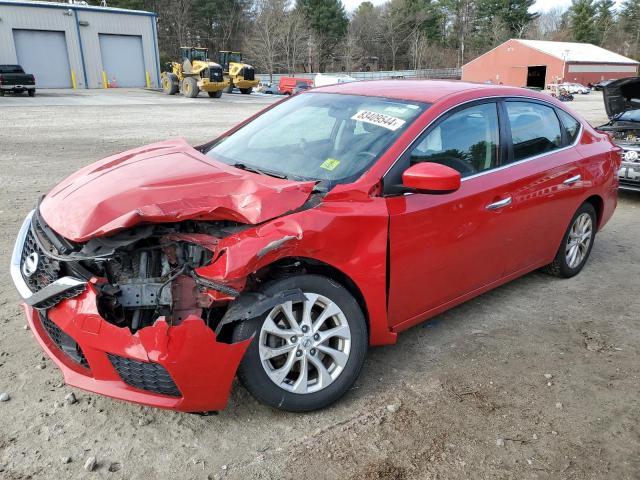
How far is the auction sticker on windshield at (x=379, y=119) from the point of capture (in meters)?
3.19

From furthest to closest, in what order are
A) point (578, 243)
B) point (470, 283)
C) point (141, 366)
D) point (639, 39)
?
1. point (639, 39)
2. point (578, 243)
3. point (470, 283)
4. point (141, 366)

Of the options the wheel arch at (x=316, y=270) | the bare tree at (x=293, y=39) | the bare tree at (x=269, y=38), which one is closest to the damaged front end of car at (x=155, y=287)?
the wheel arch at (x=316, y=270)

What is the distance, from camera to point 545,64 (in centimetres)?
5741

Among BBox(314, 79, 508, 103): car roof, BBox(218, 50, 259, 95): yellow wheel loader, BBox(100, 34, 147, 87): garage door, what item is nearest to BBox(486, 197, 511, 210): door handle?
BBox(314, 79, 508, 103): car roof

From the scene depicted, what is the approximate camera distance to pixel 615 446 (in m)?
2.64

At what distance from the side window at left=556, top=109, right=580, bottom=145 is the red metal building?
55.1m

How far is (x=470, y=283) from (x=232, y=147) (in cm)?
188

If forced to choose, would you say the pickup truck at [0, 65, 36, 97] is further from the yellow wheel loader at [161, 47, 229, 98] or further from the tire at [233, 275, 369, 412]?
the tire at [233, 275, 369, 412]

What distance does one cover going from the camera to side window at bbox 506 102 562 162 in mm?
3791

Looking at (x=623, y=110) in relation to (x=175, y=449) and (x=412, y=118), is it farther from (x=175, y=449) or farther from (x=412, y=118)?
(x=175, y=449)

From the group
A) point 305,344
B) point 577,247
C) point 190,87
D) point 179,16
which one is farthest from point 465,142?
point 179,16

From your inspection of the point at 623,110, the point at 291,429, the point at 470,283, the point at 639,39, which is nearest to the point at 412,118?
the point at 470,283

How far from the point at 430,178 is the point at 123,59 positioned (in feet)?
132

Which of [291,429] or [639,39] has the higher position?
[639,39]
